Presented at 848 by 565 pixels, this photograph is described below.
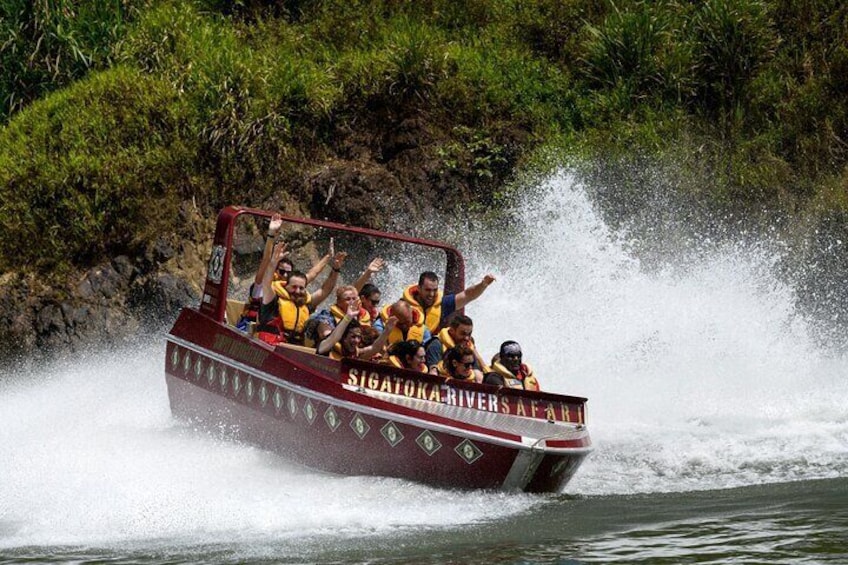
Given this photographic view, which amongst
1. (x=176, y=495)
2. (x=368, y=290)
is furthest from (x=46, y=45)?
(x=176, y=495)

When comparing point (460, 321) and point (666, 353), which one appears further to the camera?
point (666, 353)

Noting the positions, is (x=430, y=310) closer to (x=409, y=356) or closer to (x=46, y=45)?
(x=409, y=356)

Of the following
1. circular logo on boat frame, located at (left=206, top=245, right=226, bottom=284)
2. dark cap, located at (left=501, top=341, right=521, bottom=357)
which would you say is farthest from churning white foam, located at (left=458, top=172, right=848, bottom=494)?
circular logo on boat frame, located at (left=206, top=245, right=226, bottom=284)

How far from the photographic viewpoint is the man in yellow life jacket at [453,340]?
11.4 m

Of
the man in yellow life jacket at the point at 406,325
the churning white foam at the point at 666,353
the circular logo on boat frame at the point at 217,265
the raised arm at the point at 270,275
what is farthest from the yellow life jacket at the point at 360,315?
the churning white foam at the point at 666,353

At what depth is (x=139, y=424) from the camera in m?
13.3

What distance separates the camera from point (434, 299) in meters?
12.9

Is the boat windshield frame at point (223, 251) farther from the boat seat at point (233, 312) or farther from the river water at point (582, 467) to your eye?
the river water at point (582, 467)

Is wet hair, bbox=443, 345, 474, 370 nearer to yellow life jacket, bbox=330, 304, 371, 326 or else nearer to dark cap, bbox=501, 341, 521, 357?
dark cap, bbox=501, 341, 521, 357

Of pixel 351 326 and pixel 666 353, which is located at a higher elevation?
pixel 666 353

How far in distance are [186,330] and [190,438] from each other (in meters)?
1.07

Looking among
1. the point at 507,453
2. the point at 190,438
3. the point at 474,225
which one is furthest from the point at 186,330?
the point at 474,225

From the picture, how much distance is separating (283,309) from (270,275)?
0.38 m

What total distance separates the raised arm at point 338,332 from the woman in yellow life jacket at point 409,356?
0.45 m
